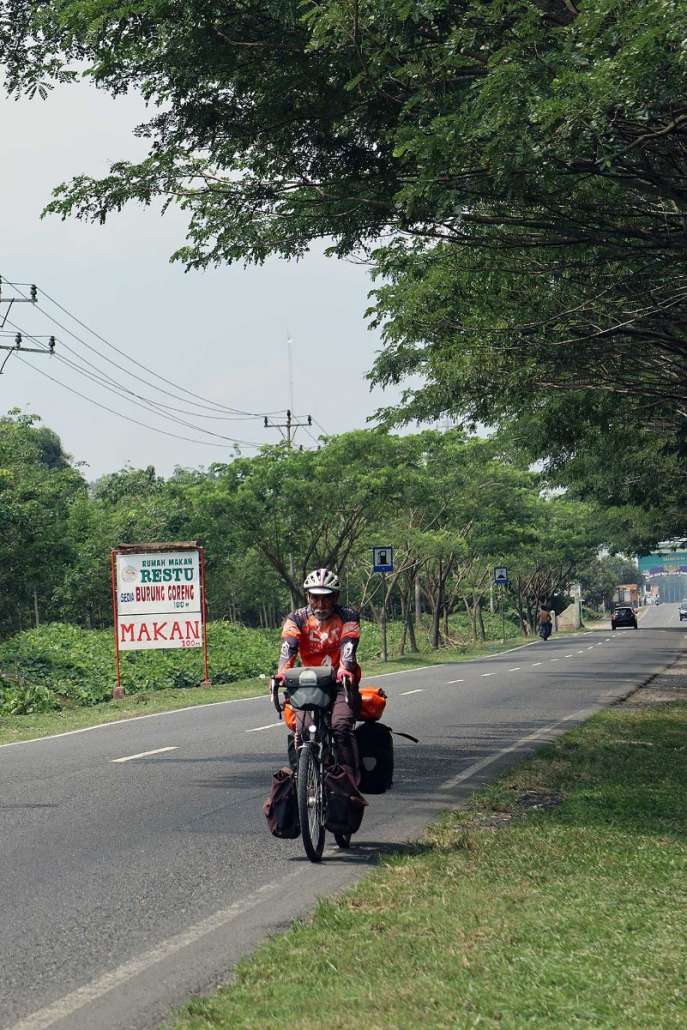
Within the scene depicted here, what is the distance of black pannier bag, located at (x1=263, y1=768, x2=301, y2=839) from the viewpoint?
8.50 m

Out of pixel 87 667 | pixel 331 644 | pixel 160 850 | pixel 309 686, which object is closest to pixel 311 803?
pixel 309 686

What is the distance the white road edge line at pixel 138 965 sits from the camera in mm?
5332

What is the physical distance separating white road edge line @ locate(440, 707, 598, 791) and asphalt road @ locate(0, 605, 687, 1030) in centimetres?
3

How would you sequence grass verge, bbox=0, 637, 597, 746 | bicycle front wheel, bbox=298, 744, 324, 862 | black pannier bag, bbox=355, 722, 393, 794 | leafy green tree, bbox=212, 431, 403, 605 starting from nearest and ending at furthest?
1. bicycle front wheel, bbox=298, 744, 324, 862
2. black pannier bag, bbox=355, 722, 393, 794
3. grass verge, bbox=0, 637, 597, 746
4. leafy green tree, bbox=212, 431, 403, 605

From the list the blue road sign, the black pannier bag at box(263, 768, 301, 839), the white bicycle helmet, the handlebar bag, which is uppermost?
the blue road sign

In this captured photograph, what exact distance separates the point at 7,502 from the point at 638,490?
16959 millimetres

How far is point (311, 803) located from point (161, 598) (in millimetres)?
20602

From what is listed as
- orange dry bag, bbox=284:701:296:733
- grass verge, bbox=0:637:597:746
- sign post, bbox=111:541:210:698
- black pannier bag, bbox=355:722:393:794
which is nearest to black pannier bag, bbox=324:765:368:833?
orange dry bag, bbox=284:701:296:733

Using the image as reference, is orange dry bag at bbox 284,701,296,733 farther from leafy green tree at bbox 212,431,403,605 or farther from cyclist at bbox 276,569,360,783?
leafy green tree at bbox 212,431,403,605

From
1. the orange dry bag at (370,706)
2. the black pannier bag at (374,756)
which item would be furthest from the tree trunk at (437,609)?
the orange dry bag at (370,706)

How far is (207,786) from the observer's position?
12.3 m

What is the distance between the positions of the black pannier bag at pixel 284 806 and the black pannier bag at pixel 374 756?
2.35ft

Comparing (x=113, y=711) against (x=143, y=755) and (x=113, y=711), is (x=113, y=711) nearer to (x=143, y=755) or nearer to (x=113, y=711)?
(x=113, y=711)

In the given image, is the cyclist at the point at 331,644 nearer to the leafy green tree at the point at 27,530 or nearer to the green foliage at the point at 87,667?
the green foliage at the point at 87,667
